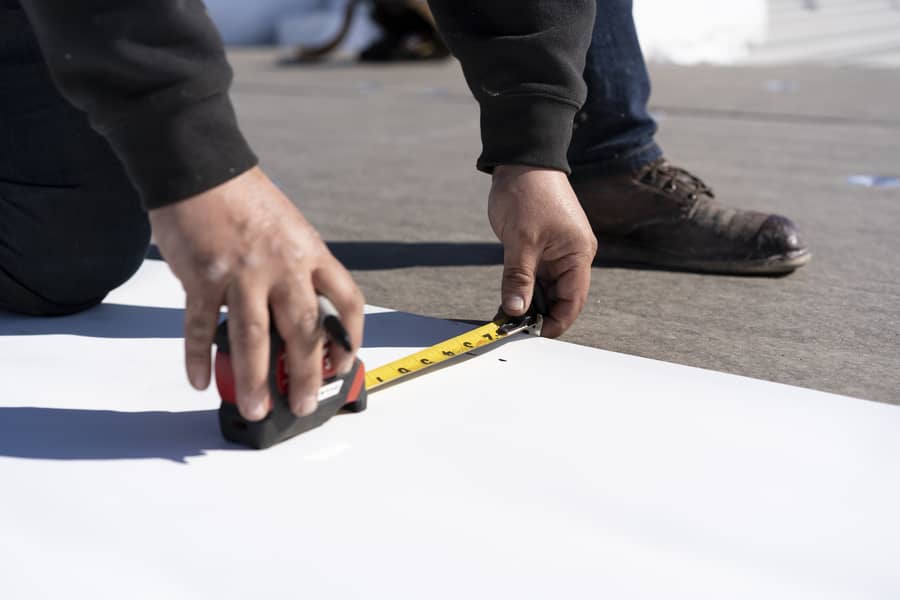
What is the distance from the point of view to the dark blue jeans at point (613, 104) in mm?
1808

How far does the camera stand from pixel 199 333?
3.08 feet

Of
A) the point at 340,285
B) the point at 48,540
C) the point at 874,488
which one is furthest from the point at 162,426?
the point at 874,488

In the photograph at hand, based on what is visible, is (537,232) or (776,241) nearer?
(537,232)

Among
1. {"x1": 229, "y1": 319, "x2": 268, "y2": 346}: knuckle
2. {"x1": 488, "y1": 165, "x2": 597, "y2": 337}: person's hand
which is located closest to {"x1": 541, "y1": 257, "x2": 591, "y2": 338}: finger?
{"x1": 488, "y1": 165, "x2": 597, "y2": 337}: person's hand

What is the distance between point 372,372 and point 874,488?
0.62 m

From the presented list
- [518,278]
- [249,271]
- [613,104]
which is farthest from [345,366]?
[613,104]

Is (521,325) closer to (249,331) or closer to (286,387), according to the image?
(286,387)

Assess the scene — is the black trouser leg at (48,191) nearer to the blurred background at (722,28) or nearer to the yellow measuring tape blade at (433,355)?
the yellow measuring tape blade at (433,355)

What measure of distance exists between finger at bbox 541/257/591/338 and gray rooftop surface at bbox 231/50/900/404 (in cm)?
8

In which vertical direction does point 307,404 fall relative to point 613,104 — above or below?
below

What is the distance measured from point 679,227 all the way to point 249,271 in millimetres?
1142

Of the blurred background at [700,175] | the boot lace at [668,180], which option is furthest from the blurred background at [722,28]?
the boot lace at [668,180]

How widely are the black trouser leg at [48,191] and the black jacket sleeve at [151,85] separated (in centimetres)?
59

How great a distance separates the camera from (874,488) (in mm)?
1039
